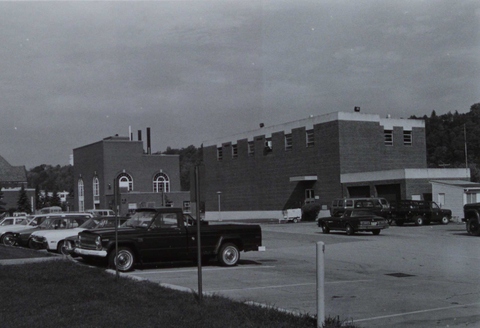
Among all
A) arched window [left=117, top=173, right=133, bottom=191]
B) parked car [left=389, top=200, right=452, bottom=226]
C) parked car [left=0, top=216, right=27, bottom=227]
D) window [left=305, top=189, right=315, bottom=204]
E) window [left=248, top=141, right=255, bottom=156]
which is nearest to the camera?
parked car [left=0, top=216, right=27, bottom=227]

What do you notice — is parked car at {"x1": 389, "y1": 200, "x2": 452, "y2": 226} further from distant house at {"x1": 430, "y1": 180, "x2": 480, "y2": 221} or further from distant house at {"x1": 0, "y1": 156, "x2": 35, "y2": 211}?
distant house at {"x1": 0, "y1": 156, "x2": 35, "y2": 211}

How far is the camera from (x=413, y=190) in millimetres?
46531

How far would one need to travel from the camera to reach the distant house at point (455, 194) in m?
43.7

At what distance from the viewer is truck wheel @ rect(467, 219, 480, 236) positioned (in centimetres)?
2899

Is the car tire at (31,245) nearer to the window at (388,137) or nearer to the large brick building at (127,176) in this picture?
the window at (388,137)

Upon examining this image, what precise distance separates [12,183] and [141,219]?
321 ft

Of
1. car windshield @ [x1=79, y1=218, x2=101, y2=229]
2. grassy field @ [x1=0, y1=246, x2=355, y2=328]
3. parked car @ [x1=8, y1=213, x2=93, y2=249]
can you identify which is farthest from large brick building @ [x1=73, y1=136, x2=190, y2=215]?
grassy field @ [x1=0, y1=246, x2=355, y2=328]

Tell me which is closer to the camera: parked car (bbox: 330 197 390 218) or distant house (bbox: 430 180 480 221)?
parked car (bbox: 330 197 390 218)

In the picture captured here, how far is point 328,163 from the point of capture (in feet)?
182

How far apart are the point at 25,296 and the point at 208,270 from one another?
6.19 metres

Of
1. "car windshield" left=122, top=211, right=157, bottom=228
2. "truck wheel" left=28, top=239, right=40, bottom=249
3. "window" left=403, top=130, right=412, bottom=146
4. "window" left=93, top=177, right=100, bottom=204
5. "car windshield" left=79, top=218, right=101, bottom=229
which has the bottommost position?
"truck wheel" left=28, top=239, right=40, bottom=249

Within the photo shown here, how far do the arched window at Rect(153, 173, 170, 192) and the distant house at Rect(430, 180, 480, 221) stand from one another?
51.3 m

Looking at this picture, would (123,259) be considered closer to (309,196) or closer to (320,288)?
(320,288)

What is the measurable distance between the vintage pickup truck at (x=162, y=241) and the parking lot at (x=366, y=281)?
1.49 feet
